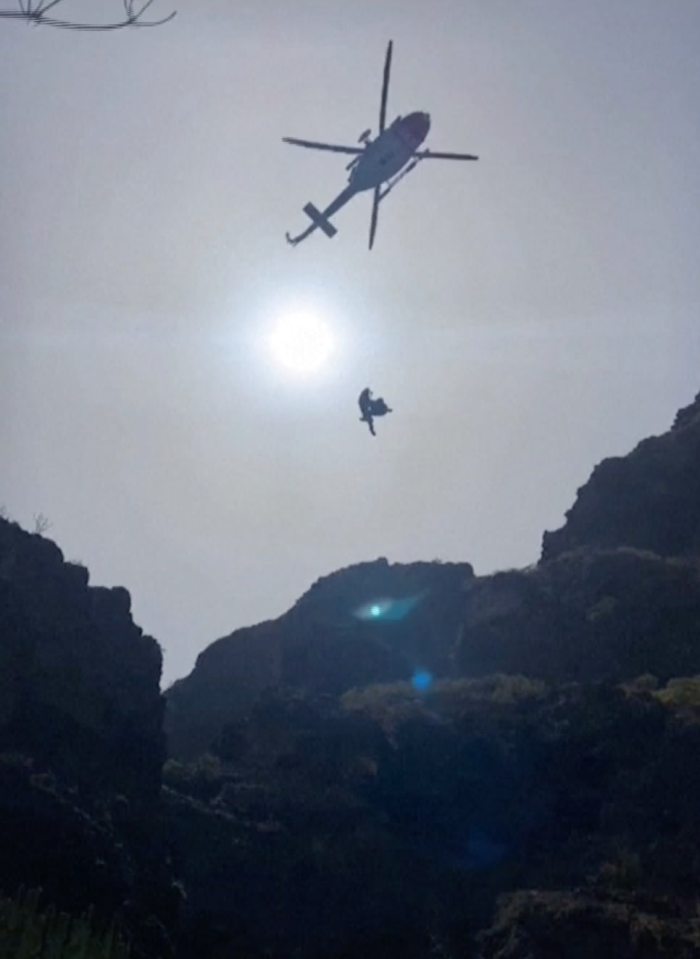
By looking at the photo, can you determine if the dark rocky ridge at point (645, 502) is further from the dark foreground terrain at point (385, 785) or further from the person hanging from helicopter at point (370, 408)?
the person hanging from helicopter at point (370, 408)

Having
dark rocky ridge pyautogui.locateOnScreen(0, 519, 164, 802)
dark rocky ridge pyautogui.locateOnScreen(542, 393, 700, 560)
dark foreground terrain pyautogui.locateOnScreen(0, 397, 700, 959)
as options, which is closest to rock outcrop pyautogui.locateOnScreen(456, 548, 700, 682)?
dark foreground terrain pyautogui.locateOnScreen(0, 397, 700, 959)

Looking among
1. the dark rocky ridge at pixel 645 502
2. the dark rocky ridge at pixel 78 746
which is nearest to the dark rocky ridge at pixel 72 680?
the dark rocky ridge at pixel 78 746

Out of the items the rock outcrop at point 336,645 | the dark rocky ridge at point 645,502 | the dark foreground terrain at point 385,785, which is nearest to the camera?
the dark foreground terrain at point 385,785

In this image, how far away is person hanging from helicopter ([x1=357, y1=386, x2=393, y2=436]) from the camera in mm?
25594

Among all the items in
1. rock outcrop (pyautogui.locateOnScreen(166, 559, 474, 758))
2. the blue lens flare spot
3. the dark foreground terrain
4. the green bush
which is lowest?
the green bush

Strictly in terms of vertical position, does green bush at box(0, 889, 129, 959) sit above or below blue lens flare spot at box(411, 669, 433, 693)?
below

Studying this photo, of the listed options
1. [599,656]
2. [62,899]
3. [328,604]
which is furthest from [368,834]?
[328,604]

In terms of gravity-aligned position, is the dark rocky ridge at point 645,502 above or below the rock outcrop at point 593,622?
above

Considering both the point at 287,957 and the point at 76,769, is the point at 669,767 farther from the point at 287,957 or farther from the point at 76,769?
the point at 76,769

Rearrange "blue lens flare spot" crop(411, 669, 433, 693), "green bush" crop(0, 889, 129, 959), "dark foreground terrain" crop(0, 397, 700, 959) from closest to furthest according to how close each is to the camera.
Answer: "green bush" crop(0, 889, 129, 959) < "dark foreground terrain" crop(0, 397, 700, 959) < "blue lens flare spot" crop(411, 669, 433, 693)

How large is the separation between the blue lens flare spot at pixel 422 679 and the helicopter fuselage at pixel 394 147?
23715mm

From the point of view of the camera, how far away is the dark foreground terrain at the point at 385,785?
23203mm

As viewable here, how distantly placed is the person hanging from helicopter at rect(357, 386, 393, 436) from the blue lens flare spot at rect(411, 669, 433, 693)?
2116cm

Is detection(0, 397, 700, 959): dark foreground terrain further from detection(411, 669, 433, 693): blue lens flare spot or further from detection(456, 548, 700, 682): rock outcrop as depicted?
detection(411, 669, 433, 693): blue lens flare spot
